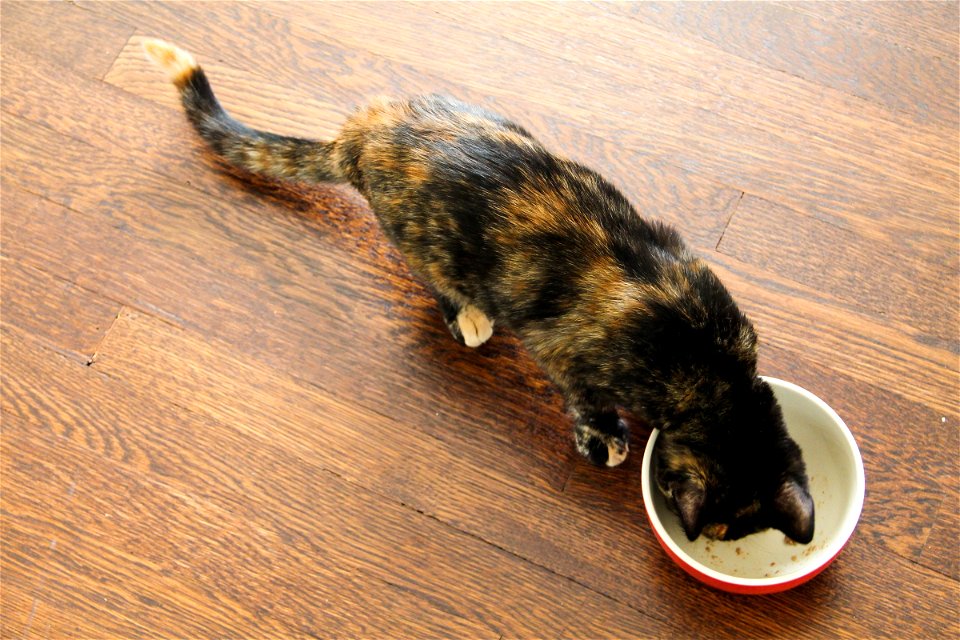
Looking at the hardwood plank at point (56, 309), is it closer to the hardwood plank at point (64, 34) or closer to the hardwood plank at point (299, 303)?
the hardwood plank at point (299, 303)

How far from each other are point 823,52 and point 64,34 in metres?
1.73

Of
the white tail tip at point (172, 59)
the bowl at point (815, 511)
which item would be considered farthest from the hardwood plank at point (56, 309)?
the bowl at point (815, 511)

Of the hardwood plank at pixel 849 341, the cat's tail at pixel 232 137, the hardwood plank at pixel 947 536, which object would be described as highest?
the cat's tail at pixel 232 137

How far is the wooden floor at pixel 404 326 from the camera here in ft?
4.98

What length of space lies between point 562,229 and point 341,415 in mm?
599

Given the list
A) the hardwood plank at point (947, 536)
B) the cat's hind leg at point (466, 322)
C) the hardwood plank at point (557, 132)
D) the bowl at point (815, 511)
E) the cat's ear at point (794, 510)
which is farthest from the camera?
the hardwood plank at point (557, 132)

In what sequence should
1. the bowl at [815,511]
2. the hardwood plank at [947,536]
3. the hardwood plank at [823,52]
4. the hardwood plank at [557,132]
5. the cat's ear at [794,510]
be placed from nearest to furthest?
the cat's ear at [794,510] → the bowl at [815,511] → the hardwood plank at [947,536] → the hardwood plank at [557,132] → the hardwood plank at [823,52]

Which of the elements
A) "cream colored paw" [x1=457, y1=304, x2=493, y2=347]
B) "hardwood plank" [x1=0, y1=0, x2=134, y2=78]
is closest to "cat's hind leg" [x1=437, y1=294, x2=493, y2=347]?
"cream colored paw" [x1=457, y1=304, x2=493, y2=347]

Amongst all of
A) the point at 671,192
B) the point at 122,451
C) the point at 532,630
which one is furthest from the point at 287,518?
the point at 671,192

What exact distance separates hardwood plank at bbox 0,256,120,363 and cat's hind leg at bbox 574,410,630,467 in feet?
3.17

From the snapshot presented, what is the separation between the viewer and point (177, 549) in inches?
61.2

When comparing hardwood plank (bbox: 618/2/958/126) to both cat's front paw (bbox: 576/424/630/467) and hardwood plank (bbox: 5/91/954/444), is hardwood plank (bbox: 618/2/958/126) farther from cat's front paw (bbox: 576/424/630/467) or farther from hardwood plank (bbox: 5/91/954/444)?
cat's front paw (bbox: 576/424/630/467)

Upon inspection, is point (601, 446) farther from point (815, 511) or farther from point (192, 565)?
point (192, 565)

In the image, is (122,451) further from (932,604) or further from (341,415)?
(932,604)
